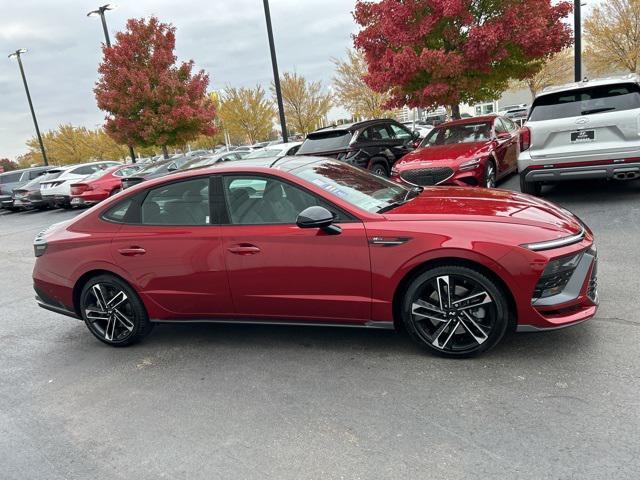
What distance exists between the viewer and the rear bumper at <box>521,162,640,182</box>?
6.91m

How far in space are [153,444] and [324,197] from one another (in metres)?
2.00

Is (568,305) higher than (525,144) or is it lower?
lower

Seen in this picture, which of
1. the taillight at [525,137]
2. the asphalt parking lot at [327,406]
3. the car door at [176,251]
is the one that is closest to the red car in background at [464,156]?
the taillight at [525,137]

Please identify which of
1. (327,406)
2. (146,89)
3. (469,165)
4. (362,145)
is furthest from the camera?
(146,89)

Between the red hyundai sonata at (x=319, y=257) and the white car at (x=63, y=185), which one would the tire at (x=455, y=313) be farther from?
the white car at (x=63, y=185)

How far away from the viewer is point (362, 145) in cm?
1195

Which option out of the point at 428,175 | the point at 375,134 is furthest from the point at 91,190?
the point at 428,175

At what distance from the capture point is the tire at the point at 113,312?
447 centimetres

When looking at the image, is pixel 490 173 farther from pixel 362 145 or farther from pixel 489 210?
pixel 489 210

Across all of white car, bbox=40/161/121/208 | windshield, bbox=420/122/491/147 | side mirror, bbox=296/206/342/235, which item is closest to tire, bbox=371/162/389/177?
windshield, bbox=420/122/491/147

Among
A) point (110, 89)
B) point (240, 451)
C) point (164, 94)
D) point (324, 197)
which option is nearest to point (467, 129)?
point (324, 197)

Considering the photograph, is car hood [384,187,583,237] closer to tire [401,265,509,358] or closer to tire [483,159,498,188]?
tire [401,265,509,358]

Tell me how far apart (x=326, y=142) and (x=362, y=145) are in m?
0.85

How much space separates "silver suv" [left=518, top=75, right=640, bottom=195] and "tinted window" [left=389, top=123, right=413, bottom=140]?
17.8 ft
